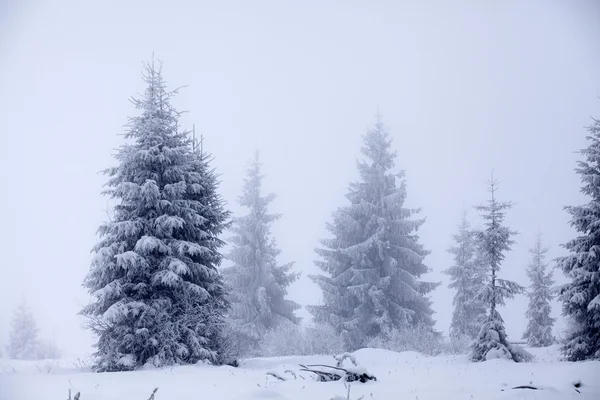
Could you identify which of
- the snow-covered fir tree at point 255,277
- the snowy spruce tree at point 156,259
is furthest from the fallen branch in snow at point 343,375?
the snow-covered fir tree at point 255,277

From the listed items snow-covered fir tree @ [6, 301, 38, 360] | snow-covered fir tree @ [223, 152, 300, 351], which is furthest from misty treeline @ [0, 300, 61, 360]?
snow-covered fir tree @ [223, 152, 300, 351]

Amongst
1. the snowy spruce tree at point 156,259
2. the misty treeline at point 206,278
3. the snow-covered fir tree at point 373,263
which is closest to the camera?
the snowy spruce tree at point 156,259

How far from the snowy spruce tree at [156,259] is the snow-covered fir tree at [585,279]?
14.3 metres

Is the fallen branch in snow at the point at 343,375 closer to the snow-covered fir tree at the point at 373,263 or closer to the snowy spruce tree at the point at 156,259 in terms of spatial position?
the snowy spruce tree at the point at 156,259

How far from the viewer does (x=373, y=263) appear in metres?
30.5

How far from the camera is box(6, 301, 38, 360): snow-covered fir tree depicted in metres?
40.3

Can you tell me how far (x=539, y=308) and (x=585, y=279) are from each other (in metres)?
20.4

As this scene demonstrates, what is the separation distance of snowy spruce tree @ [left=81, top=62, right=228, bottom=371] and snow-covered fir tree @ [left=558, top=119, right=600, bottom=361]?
47.0 feet

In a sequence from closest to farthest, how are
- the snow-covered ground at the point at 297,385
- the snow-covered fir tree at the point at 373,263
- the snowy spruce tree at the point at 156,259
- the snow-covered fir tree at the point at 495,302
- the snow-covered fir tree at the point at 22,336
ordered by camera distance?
1. the snow-covered ground at the point at 297,385
2. the snowy spruce tree at the point at 156,259
3. the snow-covered fir tree at the point at 495,302
4. the snow-covered fir tree at the point at 373,263
5. the snow-covered fir tree at the point at 22,336

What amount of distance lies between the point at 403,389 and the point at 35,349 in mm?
40124

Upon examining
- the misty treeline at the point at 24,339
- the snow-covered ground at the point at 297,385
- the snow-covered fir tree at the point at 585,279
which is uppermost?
the snow-covered fir tree at the point at 585,279

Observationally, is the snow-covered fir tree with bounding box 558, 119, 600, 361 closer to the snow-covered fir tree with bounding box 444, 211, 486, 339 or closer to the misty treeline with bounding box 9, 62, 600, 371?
the misty treeline with bounding box 9, 62, 600, 371

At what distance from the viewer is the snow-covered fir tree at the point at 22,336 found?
132 ft

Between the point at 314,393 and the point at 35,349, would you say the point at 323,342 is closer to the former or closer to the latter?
the point at 314,393
